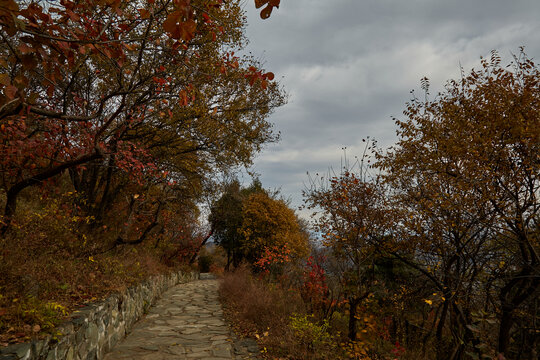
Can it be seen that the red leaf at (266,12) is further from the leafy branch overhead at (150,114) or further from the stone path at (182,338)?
the stone path at (182,338)

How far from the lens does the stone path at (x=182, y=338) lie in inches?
209

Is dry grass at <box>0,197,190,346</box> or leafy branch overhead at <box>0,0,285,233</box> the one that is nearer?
dry grass at <box>0,197,190,346</box>

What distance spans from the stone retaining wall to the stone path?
274 mm

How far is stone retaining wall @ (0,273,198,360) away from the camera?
3117 millimetres

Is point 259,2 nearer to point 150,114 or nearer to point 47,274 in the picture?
point 47,274

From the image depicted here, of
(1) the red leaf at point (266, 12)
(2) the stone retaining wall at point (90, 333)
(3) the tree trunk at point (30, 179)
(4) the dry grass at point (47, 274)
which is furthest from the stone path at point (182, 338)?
(1) the red leaf at point (266, 12)

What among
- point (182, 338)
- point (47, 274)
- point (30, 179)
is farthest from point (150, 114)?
point (182, 338)

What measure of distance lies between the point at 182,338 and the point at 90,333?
228 centimetres

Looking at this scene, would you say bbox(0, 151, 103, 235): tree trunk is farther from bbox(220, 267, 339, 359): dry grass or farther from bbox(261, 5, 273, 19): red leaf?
bbox(220, 267, 339, 359): dry grass

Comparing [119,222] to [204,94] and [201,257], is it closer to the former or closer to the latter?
[204,94]

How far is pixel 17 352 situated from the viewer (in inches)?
113

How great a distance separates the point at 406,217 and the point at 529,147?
238 cm

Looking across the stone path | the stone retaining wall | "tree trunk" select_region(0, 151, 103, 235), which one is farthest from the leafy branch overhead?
the stone path

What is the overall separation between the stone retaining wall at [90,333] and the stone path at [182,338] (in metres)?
0.27
